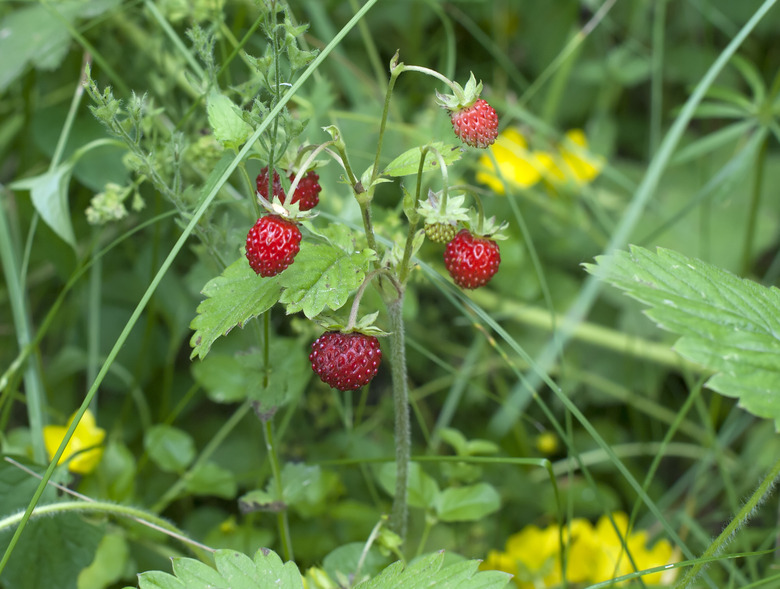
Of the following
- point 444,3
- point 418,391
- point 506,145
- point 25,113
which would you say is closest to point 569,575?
point 418,391

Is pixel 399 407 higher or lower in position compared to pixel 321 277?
lower

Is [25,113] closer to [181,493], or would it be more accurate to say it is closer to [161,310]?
[161,310]

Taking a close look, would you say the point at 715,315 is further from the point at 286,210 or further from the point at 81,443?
A: the point at 81,443

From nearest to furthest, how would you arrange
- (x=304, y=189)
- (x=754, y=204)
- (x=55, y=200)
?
(x=304, y=189), (x=55, y=200), (x=754, y=204)

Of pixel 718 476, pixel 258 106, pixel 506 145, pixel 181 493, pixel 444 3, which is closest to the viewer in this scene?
pixel 258 106

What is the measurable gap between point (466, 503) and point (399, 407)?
238mm

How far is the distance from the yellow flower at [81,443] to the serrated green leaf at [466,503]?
541 mm

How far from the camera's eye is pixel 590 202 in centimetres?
169

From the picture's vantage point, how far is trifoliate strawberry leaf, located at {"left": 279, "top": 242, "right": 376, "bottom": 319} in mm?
733

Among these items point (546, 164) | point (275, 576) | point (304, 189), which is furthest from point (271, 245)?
point (546, 164)

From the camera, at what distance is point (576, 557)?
1239 mm

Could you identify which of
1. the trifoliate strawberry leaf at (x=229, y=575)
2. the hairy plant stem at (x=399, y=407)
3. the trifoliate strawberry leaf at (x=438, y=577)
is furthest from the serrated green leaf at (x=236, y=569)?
the hairy plant stem at (x=399, y=407)

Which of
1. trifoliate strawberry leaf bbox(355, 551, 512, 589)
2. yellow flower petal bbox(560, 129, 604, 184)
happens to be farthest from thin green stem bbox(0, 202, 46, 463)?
→ yellow flower petal bbox(560, 129, 604, 184)

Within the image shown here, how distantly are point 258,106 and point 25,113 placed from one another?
891 millimetres
